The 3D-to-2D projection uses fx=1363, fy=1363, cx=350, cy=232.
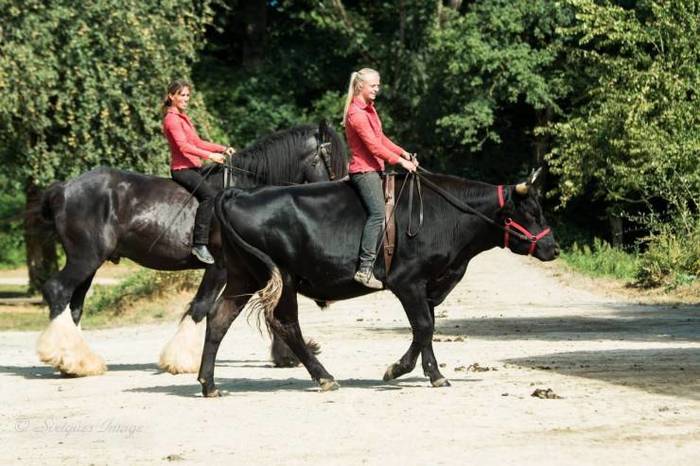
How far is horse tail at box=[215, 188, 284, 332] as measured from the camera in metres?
11.3

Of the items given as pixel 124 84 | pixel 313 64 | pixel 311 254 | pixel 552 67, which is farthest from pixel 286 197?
pixel 313 64

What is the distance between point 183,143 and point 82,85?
15530 mm

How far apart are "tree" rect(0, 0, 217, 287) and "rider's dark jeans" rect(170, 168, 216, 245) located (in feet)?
45.8

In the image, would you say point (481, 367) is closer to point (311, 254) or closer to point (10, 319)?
point (311, 254)

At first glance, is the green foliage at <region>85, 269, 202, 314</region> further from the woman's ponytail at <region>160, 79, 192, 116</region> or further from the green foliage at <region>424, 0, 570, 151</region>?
the green foliage at <region>424, 0, 570, 151</region>

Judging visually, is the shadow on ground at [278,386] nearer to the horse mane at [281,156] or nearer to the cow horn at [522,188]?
the cow horn at [522,188]

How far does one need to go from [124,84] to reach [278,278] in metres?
18.6

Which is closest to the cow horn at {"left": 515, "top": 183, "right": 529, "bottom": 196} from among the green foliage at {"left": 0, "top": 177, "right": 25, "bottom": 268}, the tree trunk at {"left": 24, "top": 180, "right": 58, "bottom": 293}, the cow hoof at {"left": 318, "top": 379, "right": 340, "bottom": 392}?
the cow hoof at {"left": 318, "top": 379, "right": 340, "bottom": 392}

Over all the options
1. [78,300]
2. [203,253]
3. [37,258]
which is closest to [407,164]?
[203,253]

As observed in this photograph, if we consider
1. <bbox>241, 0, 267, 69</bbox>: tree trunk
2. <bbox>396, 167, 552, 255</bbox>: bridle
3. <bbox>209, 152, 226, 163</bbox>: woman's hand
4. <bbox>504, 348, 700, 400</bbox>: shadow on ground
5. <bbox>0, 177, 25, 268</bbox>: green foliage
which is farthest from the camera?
<bbox>241, 0, 267, 69</bbox>: tree trunk

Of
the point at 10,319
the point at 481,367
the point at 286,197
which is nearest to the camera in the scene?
the point at 286,197

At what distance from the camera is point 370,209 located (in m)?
11.4

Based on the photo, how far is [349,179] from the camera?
11.7 meters

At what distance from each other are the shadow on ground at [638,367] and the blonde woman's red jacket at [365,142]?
99.9 inches
